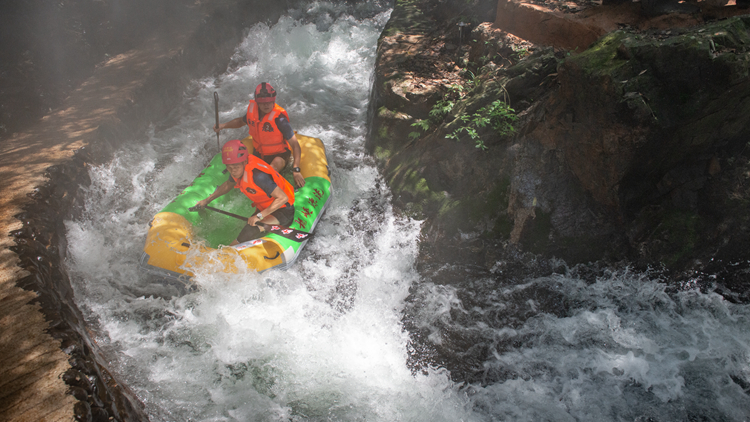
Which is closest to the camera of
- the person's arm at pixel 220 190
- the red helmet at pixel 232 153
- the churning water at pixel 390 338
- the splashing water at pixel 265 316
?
the churning water at pixel 390 338

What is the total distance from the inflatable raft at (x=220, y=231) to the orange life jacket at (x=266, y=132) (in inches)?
14.8

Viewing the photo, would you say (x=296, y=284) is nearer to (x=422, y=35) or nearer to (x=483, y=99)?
(x=483, y=99)

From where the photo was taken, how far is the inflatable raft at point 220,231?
14.0ft

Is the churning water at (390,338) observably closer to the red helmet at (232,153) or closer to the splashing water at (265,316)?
the splashing water at (265,316)

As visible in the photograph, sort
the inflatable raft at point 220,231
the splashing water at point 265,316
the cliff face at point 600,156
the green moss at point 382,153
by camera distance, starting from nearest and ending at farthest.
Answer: the cliff face at point 600,156 < the splashing water at point 265,316 < the inflatable raft at point 220,231 < the green moss at point 382,153

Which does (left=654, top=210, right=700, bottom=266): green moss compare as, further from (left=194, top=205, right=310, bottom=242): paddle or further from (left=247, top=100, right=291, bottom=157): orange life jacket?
(left=247, top=100, right=291, bottom=157): orange life jacket

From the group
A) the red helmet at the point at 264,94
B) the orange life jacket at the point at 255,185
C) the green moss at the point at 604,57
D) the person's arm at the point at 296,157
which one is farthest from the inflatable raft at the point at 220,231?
the green moss at the point at 604,57

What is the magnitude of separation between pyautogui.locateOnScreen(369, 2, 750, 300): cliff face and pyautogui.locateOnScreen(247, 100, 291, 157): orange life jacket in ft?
6.02

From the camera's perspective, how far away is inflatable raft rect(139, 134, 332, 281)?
14.0 ft

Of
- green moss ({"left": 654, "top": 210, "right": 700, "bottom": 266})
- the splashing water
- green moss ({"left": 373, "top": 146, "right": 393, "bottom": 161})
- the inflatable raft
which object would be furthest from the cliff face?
the inflatable raft

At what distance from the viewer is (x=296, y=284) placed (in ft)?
15.3

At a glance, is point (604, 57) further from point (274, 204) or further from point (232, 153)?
point (232, 153)

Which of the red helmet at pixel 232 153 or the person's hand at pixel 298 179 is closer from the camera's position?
the red helmet at pixel 232 153

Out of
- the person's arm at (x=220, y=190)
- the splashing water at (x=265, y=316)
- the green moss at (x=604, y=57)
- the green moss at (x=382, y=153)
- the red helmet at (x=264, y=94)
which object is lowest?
the splashing water at (x=265, y=316)
